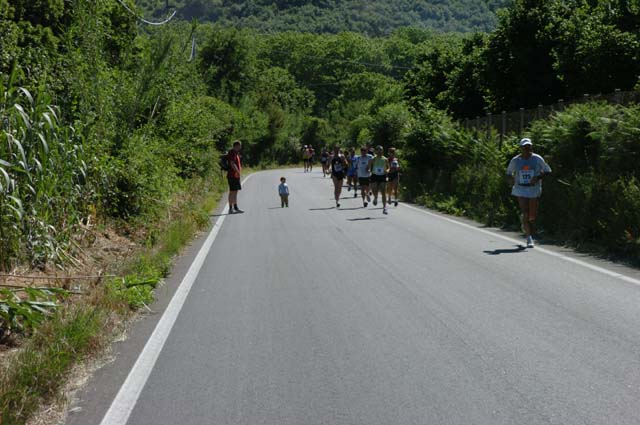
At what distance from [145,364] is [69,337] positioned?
2.47ft

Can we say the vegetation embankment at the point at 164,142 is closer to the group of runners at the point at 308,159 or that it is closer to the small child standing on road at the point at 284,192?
the small child standing on road at the point at 284,192

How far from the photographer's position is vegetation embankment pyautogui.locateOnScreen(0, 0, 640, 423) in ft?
29.5

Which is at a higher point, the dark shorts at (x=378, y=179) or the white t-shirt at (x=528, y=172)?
the white t-shirt at (x=528, y=172)

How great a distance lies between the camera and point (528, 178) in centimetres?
1357

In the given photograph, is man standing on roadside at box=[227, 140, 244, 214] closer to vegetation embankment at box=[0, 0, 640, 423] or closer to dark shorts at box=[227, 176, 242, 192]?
dark shorts at box=[227, 176, 242, 192]

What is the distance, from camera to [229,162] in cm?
2225

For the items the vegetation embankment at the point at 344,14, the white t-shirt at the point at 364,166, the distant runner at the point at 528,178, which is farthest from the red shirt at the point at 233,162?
the vegetation embankment at the point at 344,14

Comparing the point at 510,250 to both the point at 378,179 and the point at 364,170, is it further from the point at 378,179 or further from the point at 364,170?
the point at 364,170

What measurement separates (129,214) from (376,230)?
4.88 metres

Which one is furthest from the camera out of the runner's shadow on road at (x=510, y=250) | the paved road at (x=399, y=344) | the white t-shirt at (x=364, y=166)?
the white t-shirt at (x=364, y=166)

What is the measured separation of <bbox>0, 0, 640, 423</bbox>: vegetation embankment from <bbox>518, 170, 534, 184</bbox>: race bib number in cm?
121

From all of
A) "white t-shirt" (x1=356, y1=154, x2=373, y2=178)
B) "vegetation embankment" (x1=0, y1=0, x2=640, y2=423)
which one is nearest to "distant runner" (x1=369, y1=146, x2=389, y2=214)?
"white t-shirt" (x1=356, y1=154, x2=373, y2=178)

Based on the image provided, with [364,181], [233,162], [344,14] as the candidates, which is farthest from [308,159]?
[344,14]

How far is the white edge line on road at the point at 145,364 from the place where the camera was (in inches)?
207
